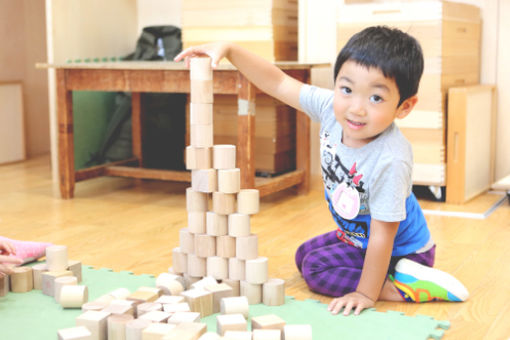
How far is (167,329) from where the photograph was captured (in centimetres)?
117

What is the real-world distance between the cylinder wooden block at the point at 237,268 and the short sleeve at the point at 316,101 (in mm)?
381

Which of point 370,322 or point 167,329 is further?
point 370,322

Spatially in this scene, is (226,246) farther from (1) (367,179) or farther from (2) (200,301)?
(1) (367,179)

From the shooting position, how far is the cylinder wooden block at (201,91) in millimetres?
1447

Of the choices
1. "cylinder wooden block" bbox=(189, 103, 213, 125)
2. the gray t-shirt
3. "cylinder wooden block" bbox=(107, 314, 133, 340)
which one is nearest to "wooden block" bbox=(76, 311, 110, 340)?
"cylinder wooden block" bbox=(107, 314, 133, 340)

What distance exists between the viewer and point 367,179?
1408 mm

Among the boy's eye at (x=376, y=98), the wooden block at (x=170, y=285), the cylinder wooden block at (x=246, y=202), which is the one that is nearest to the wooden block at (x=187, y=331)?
the wooden block at (x=170, y=285)

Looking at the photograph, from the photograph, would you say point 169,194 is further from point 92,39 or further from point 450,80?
point 450,80

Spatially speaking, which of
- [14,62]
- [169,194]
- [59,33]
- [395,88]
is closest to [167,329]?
[395,88]

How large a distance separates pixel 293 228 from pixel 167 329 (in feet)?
3.27

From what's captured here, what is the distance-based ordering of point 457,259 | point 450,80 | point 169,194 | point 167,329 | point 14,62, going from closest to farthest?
point 167,329, point 457,259, point 450,80, point 169,194, point 14,62

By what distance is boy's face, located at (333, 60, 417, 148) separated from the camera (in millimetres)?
1347

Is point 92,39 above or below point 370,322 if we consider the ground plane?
above

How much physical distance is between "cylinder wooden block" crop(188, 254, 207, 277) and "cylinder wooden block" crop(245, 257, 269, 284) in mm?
108
